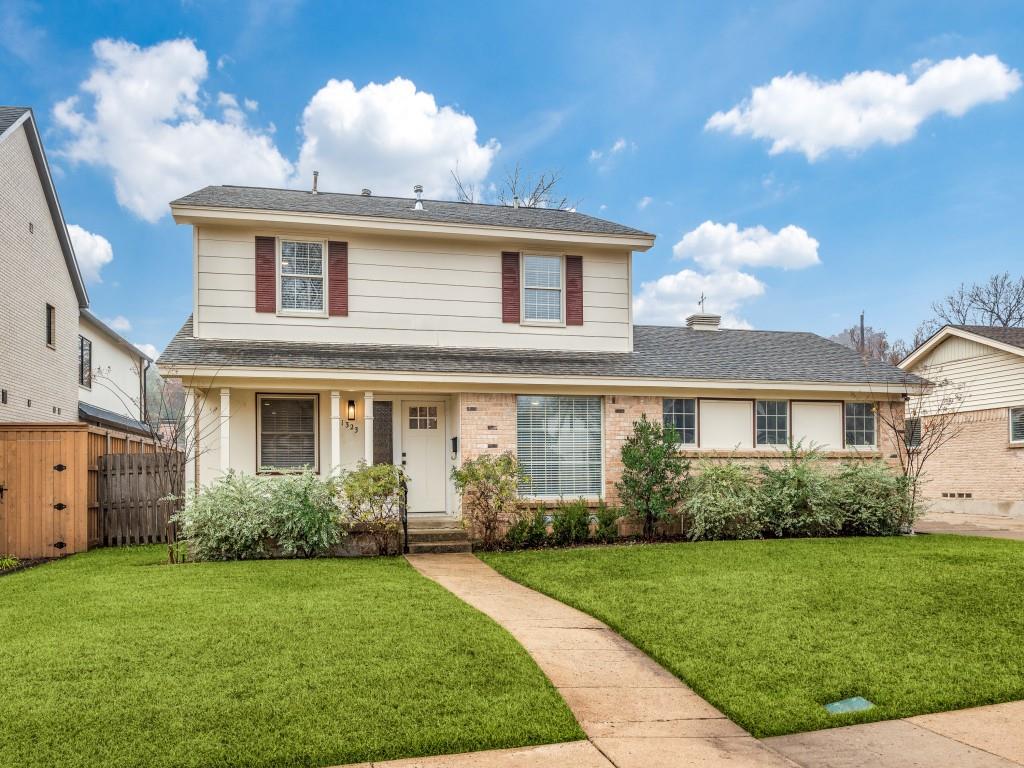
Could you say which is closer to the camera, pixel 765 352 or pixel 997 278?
pixel 765 352

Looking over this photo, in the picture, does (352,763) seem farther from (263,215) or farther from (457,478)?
(263,215)

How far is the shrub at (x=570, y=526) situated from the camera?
1193 centimetres

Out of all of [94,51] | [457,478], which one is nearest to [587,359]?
[457,478]

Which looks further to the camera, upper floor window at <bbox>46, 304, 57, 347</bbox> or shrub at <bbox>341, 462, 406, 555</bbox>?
A: upper floor window at <bbox>46, 304, 57, 347</bbox>

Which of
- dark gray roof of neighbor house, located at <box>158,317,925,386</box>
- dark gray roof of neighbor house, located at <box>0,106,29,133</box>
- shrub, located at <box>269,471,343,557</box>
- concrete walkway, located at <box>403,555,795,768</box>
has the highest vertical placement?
dark gray roof of neighbor house, located at <box>0,106,29,133</box>

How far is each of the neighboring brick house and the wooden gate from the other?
55.5ft

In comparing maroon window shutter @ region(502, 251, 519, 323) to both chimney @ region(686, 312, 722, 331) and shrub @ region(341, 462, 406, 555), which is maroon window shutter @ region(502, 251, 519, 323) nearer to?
shrub @ region(341, 462, 406, 555)

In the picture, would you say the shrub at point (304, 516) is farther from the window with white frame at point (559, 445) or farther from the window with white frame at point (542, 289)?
the window with white frame at point (542, 289)

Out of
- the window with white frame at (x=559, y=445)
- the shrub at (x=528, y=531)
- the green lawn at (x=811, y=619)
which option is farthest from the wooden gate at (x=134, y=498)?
the green lawn at (x=811, y=619)

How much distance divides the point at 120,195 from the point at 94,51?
6.72 metres

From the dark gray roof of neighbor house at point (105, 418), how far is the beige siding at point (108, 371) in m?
0.27

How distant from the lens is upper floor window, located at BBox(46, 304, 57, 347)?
698 inches

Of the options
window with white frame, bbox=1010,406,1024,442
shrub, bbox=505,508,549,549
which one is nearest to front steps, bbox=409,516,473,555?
shrub, bbox=505,508,549,549

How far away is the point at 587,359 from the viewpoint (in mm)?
13188
